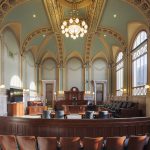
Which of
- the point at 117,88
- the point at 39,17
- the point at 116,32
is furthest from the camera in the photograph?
the point at 117,88

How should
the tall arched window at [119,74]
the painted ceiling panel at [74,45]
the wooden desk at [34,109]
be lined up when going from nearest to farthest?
the wooden desk at [34,109] → the tall arched window at [119,74] → the painted ceiling panel at [74,45]

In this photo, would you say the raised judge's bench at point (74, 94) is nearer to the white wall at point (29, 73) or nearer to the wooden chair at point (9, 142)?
the white wall at point (29, 73)

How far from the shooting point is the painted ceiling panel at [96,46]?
74.5ft

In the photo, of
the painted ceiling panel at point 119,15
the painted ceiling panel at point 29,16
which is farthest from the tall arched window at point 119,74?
the painted ceiling panel at point 29,16

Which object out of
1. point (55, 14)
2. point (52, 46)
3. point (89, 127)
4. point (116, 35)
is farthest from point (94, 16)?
point (89, 127)

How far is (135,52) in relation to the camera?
17.5 m

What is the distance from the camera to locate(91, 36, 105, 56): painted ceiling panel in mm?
22694

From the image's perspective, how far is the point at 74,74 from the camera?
1005 inches

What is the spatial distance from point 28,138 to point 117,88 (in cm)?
1859

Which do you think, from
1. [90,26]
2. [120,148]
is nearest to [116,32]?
[90,26]

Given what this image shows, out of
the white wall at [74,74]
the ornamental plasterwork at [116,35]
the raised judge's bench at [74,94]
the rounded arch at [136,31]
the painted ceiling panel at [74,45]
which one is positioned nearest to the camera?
the rounded arch at [136,31]

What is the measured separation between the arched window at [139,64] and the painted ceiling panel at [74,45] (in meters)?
6.16

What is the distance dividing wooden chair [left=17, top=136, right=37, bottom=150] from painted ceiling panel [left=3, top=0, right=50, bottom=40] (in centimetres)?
1004

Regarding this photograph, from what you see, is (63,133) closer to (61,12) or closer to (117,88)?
(61,12)
